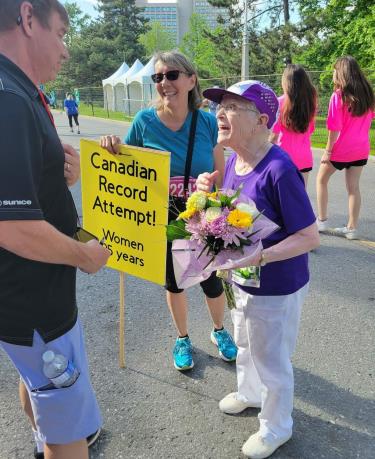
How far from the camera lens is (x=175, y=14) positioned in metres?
121

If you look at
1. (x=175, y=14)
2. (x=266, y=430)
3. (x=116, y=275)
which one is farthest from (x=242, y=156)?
(x=175, y=14)

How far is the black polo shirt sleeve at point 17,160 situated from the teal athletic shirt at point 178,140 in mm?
1444

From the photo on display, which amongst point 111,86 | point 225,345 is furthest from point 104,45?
point 225,345

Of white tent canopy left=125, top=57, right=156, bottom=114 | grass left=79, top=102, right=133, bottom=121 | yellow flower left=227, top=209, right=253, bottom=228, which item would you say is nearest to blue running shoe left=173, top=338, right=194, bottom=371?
yellow flower left=227, top=209, right=253, bottom=228

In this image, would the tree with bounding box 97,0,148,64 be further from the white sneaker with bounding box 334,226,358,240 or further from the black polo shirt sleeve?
the black polo shirt sleeve

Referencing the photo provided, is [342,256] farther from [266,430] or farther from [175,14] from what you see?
[175,14]

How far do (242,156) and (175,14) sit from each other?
13454 cm

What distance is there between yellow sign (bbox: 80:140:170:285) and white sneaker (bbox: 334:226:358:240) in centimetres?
337

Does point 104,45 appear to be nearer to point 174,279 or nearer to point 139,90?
point 139,90

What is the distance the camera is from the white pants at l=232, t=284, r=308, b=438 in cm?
201

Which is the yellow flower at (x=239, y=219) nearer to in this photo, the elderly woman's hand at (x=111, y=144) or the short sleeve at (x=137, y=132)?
the elderly woman's hand at (x=111, y=144)

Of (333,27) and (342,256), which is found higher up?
(333,27)

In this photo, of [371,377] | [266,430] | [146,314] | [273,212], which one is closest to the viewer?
[273,212]

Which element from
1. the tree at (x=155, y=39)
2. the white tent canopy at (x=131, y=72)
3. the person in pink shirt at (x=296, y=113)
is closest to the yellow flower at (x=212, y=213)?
the person in pink shirt at (x=296, y=113)
